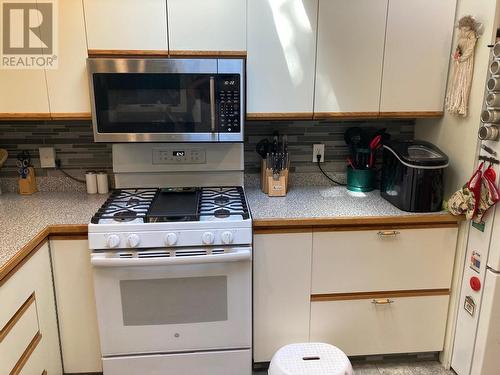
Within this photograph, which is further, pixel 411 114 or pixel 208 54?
pixel 411 114

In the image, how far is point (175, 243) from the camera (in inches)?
64.8

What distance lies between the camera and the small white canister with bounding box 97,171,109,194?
2109mm

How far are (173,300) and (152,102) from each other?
86 centimetres

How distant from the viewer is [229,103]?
177 cm

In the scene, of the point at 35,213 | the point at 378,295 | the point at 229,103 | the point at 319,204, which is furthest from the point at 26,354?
the point at 378,295

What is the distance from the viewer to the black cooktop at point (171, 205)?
167 centimetres

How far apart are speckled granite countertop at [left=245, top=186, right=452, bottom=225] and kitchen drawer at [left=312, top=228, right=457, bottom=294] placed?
0.09 metres

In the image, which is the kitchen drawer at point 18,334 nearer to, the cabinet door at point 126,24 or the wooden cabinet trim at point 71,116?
the wooden cabinet trim at point 71,116

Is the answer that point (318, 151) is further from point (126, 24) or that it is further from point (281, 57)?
point (126, 24)

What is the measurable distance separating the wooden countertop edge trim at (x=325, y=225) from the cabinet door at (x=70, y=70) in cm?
54

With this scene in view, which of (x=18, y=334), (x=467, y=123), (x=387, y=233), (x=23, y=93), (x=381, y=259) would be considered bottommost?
(x=18, y=334)

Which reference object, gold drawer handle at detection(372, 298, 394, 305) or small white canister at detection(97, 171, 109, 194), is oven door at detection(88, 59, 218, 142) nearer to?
small white canister at detection(97, 171, 109, 194)

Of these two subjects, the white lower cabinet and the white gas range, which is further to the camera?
the white lower cabinet

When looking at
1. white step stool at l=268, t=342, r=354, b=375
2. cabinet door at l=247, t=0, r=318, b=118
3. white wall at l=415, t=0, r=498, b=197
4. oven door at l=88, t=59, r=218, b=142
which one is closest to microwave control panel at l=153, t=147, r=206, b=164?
oven door at l=88, t=59, r=218, b=142
